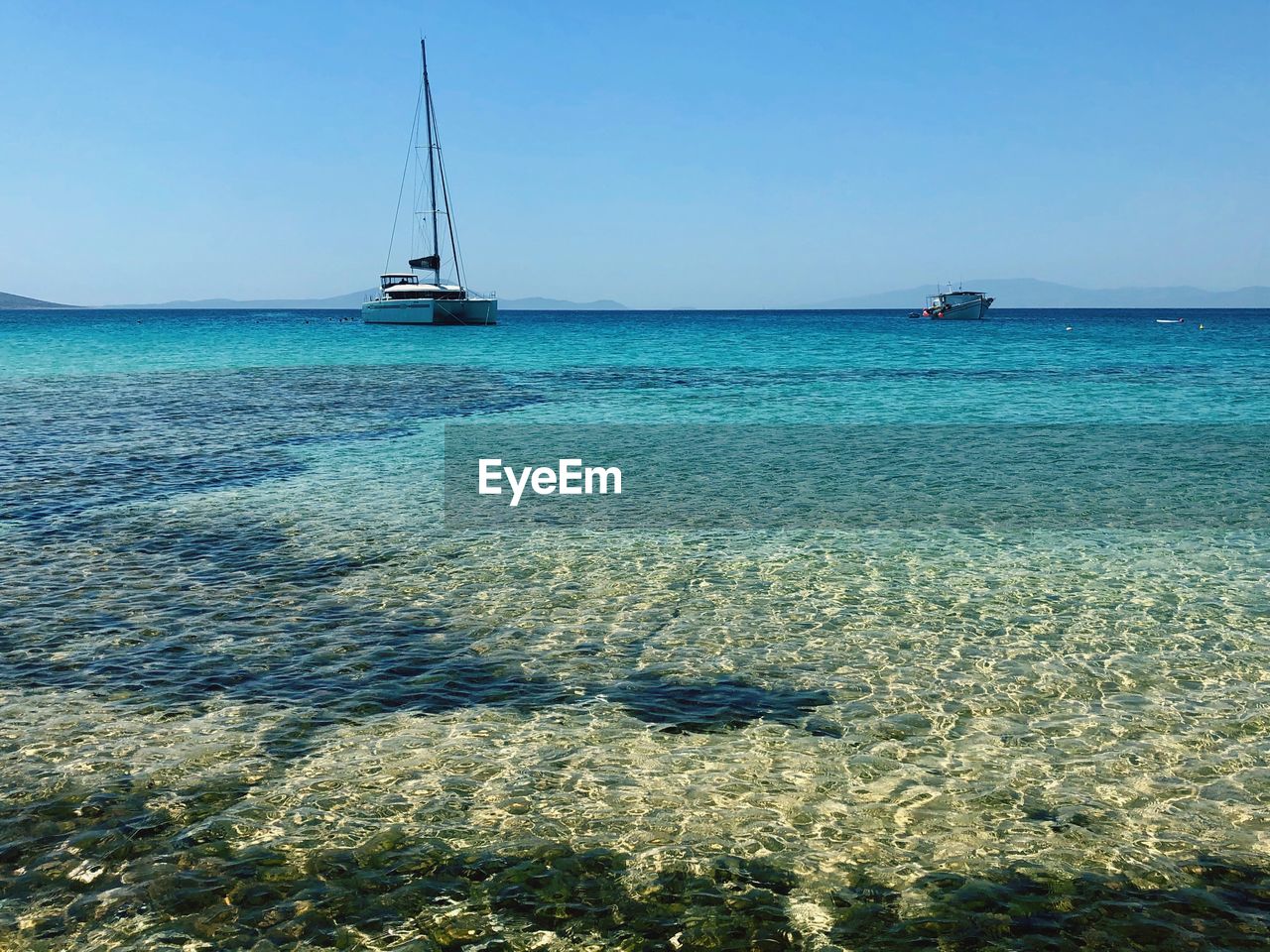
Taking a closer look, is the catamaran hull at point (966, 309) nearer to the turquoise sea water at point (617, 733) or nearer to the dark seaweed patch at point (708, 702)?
the turquoise sea water at point (617, 733)

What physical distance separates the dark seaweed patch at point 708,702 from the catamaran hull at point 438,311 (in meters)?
84.3

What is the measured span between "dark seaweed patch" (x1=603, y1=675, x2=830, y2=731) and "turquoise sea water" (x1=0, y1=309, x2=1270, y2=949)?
5cm

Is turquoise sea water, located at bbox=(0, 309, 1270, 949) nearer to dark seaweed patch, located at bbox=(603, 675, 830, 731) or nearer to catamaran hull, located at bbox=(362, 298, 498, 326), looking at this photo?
dark seaweed patch, located at bbox=(603, 675, 830, 731)

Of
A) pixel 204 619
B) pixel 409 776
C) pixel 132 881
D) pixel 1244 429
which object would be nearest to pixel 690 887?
pixel 409 776

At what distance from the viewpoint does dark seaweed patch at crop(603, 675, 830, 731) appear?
25.2 ft

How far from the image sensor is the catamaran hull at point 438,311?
89312mm

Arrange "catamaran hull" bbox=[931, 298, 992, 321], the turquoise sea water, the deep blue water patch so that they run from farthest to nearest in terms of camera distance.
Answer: "catamaran hull" bbox=[931, 298, 992, 321], the deep blue water patch, the turquoise sea water

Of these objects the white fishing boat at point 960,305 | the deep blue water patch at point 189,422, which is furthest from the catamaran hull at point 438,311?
the white fishing boat at point 960,305

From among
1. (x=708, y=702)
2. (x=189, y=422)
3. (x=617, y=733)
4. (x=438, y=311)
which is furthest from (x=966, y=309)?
(x=617, y=733)

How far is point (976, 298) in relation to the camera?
445ft

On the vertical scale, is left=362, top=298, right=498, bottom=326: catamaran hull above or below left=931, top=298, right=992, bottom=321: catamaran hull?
below

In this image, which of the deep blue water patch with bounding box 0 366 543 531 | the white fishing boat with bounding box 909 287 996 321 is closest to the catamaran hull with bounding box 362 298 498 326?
the deep blue water patch with bounding box 0 366 543 531

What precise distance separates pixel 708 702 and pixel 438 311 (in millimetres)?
86240

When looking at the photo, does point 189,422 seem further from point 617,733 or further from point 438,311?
point 438,311
